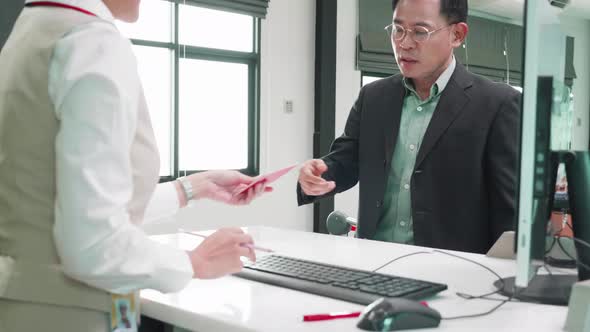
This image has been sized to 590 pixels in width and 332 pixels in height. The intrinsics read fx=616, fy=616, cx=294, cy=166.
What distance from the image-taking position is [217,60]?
4.92 metres

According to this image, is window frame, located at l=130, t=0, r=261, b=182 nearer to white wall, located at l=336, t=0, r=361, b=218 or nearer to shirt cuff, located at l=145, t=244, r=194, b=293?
white wall, located at l=336, t=0, r=361, b=218

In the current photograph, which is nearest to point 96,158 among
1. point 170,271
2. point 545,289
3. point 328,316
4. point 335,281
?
point 170,271

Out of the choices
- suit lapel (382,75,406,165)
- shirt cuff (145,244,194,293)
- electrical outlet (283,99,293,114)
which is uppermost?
electrical outlet (283,99,293,114)

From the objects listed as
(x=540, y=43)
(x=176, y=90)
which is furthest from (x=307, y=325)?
(x=176, y=90)

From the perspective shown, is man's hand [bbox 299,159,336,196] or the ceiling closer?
man's hand [bbox 299,159,336,196]

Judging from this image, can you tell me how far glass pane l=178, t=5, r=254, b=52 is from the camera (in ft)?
15.3

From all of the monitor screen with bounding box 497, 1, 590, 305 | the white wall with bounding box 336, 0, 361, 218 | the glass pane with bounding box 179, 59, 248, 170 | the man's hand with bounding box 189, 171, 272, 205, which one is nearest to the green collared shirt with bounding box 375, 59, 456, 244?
the man's hand with bounding box 189, 171, 272, 205

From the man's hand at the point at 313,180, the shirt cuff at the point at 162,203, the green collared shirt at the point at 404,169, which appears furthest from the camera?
the green collared shirt at the point at 404,169

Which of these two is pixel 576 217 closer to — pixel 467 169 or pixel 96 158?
pixel 467 169

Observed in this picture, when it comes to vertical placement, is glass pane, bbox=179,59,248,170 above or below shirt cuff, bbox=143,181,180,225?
above

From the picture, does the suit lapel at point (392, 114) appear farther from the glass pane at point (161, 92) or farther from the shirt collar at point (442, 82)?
the glass pane at point (161, 92)

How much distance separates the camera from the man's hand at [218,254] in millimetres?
1046

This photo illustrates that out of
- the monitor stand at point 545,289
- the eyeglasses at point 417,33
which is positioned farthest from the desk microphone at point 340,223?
the monitor stand at point 545,289

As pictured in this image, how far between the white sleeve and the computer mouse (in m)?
0.34
